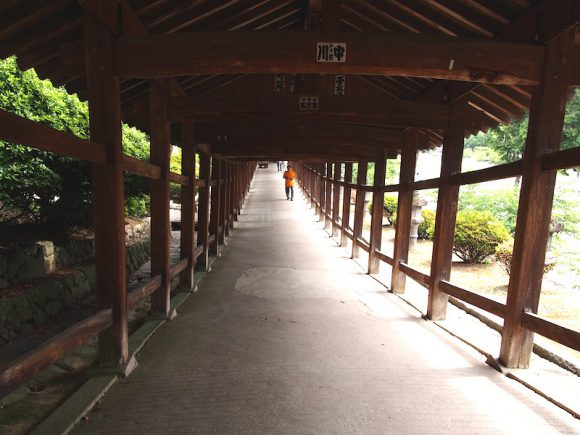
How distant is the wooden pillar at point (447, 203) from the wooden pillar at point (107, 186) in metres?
3.77

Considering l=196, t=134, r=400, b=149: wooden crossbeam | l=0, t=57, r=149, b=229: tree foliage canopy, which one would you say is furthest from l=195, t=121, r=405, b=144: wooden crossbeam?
l=0, t=57, r=149, b=229: tree foliage canopy

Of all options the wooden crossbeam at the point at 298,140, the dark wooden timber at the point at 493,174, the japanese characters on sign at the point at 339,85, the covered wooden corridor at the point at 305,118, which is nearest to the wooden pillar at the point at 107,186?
the covered wooden corridor at the point at 305,118

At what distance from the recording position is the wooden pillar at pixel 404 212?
605 centimetres

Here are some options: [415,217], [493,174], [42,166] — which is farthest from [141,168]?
[415,217]

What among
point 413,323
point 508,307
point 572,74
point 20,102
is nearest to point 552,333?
point 508,307

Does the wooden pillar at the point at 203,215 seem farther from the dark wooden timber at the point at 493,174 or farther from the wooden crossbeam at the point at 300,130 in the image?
the dark wooden timber at the point at 493,174

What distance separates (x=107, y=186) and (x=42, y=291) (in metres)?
2.75

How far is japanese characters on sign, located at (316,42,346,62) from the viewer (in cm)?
306

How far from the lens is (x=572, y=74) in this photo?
327 centimetres

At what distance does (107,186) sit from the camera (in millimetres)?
3111

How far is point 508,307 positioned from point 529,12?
2.70 m

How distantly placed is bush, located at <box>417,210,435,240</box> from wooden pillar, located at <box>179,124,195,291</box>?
8363 millimetres

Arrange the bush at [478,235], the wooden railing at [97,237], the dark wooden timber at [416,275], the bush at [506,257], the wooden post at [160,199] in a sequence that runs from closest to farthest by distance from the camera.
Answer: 1. the wooden railing at [97,237]
2. the wooden post at [160,199]
3. the dark wooden timber at [416,275]
4. the bush at [506,257]
5. the bush at [478,235]

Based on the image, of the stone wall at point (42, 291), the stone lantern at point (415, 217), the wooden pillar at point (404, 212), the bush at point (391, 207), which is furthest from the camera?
the bush at point (391, 207)
